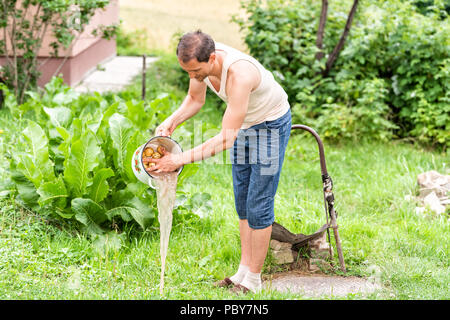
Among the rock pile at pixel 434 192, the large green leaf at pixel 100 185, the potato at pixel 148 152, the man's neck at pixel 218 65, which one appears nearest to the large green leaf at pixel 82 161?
the large green leaf at pixel 100 185

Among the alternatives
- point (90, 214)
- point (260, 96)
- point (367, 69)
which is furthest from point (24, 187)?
point (367, 69)

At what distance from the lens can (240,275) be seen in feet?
11.0

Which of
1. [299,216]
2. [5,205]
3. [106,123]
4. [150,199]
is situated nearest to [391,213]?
[299,216]

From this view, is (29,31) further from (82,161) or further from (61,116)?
(82,161)

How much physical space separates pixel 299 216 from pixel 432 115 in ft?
10.3

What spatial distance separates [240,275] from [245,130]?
908mm

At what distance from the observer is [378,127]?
6516 mm

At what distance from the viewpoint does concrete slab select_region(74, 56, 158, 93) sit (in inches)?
324

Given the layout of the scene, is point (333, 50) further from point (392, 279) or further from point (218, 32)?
point (218, 32)

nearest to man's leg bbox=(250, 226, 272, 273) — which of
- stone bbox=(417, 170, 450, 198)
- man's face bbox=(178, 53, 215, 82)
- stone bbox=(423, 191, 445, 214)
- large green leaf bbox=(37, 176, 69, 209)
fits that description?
man's face bbox=(178, 53, 215, 82)

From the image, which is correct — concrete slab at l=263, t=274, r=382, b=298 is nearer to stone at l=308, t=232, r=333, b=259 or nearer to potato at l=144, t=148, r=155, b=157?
stone at l=308, t=232, r=333, b=259

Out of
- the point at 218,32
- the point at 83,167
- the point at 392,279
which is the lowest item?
the point at 218,32

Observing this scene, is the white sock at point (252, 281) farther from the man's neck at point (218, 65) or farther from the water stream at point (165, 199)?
the man's neck at point (218, 65)

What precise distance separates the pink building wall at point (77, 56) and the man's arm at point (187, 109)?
442 centimetres
